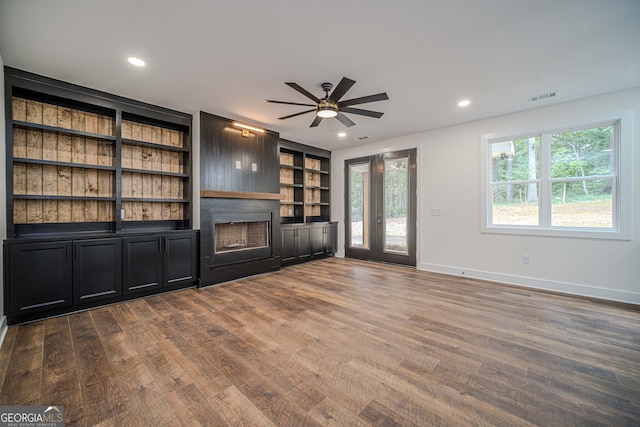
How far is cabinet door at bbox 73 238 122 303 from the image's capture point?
122 inches

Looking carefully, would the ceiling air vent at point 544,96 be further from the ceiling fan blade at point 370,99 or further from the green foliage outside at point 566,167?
the ceiling fan blade at point 370,99

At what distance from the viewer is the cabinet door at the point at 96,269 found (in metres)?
3.11

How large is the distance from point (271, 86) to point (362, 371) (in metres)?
3.15

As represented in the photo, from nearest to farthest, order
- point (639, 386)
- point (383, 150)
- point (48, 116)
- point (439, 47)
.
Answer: point (639, 386) → point (439, 47) → point (48, 116) → point (383, 150)

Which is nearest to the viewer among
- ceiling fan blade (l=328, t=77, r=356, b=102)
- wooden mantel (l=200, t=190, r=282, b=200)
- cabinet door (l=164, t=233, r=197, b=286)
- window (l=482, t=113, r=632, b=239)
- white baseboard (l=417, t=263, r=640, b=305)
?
ceiling fan blade (l=328, t=77, r=356, b=102)

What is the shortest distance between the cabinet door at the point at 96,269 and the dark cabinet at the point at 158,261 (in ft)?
0.29

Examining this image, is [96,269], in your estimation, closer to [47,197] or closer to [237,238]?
[47,197]

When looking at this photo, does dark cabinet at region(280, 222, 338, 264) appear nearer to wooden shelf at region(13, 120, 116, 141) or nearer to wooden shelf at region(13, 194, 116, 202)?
wooden shelf at region(13, 194, 116, 202)

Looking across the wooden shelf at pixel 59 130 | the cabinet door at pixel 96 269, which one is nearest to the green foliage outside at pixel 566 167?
the cabinet door at pixel 96 269

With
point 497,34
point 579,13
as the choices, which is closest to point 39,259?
point 497,34

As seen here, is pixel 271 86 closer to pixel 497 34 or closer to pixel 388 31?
pixel 388 31

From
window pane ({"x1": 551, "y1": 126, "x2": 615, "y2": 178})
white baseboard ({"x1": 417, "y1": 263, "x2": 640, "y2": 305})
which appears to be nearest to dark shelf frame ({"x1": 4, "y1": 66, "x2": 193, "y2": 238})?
white baseboard ({"x1": 417, "y1": 263, "x2": 640, "y2": 305})

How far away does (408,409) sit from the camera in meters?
1.58

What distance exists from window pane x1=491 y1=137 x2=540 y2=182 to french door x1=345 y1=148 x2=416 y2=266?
1.41 meters
